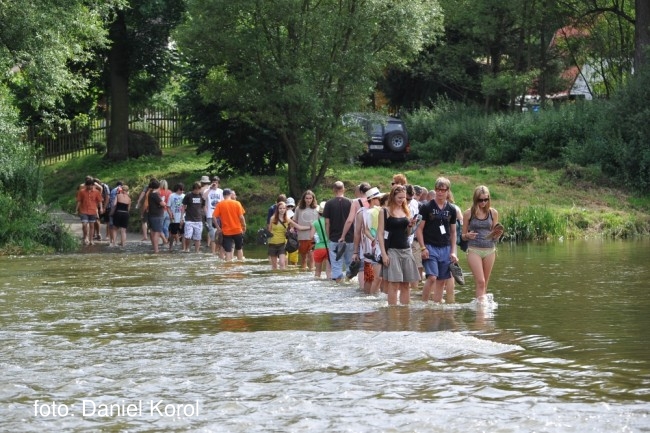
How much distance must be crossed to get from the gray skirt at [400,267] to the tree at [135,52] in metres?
27.8

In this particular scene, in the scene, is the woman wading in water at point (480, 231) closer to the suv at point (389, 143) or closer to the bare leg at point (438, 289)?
the bare leg at point (438, 289)

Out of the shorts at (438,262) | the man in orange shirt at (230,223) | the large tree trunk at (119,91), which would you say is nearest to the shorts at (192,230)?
the man in orange shirt at (230,223)

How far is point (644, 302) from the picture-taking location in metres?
15.7

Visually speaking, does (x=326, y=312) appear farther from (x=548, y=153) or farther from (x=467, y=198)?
(x=548, y=153)

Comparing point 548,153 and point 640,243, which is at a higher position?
point 548,153

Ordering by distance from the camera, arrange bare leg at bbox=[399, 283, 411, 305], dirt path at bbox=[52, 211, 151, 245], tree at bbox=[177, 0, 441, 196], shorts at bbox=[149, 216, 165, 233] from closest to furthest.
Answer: bare leg at bbox=[399, 283, 411, 305], shorts at bbox=[149, 216, 165, 233], tree at bbox=[177, 0, 441, 196], dirt path at bbox=[52, 211, 151, 245]

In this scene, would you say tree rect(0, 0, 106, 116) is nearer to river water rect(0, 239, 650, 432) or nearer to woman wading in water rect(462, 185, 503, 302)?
river water rect(0, 239, 650, 432)

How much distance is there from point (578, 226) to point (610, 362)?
22.2 meters

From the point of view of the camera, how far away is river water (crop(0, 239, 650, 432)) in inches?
347

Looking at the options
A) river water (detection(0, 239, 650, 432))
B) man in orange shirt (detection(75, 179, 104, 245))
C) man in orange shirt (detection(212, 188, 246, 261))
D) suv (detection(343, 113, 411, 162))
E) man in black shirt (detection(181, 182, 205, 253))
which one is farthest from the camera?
suv (detection(343, 113, 411, 162))

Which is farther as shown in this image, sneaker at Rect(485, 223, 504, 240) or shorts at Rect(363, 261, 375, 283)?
shorts at Rect(363, 261, 375, 283)

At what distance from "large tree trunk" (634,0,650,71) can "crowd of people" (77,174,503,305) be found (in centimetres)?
1905

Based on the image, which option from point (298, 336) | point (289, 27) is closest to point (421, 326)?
point (298, 336)

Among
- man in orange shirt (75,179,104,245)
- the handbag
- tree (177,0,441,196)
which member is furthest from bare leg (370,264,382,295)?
man in orange shirt (75,179,104,245)
